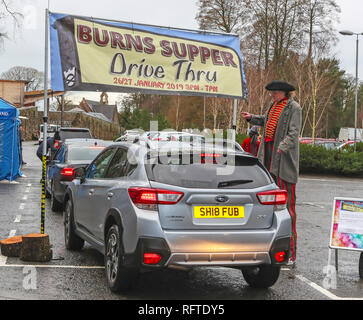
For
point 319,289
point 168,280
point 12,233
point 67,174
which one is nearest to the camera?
Result: point 319,289

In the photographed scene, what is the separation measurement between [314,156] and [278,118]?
66.0ft

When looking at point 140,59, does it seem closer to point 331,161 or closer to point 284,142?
point 284,142

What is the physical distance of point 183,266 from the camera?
5.25 metres

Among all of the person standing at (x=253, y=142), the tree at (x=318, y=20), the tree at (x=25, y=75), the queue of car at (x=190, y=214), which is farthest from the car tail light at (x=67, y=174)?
the tree at (x=25, y=75)

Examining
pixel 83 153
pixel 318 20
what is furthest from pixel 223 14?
pixel 83 153

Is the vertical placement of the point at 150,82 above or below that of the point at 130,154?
above

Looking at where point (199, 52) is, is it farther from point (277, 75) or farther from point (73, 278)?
point (277, 75)

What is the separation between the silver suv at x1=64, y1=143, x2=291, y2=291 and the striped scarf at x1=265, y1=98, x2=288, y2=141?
170 cm

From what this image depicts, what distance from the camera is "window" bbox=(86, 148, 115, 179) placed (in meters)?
6.89

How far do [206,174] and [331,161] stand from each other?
73.5ft

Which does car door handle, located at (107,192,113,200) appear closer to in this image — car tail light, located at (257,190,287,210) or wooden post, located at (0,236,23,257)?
car tail light, located at (257,190,287,210)

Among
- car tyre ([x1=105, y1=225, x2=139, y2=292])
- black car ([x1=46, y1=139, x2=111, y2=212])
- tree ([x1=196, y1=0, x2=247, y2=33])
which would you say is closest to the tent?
black car ([x1=46, y1=139, x2=111, y2=212])

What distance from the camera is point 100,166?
7.05 m

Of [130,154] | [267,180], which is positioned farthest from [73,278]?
[267,180]
